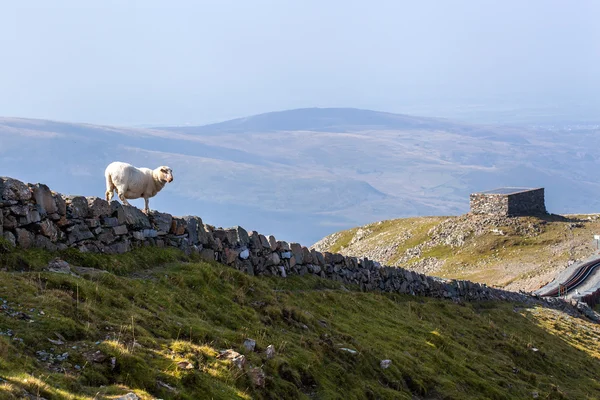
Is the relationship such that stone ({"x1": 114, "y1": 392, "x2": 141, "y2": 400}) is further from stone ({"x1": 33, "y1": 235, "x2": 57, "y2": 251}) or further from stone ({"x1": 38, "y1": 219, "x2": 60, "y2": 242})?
stone ({"x1": 38, "y1": 219, "x2": 60, "y2": 242})

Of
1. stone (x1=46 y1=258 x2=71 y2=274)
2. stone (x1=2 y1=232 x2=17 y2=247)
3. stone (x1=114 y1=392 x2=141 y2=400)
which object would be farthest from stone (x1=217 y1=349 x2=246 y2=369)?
stone (x1=2 y1=232 x2=17 y2=247)

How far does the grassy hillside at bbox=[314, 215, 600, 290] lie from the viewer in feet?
221

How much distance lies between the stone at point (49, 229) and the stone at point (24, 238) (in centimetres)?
30

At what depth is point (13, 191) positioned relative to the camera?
15.6 m

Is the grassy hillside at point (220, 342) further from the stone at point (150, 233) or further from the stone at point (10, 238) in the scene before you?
the stone at point (150, 233)

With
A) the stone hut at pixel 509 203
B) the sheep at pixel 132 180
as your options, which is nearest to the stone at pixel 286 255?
the sheep at pixel 132 180

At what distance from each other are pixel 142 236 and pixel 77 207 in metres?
2.24

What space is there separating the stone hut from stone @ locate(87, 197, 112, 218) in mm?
72867

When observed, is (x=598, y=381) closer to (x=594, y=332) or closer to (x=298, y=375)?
(x=594, y=332)

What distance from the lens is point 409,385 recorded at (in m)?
16.0

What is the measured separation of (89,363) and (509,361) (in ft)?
53.8

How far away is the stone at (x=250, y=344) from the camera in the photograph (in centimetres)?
1322

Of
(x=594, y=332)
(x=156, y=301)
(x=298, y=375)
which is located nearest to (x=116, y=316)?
(x=156, y=301)

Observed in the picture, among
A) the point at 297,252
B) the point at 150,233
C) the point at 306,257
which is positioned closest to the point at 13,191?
the point at 150,233
